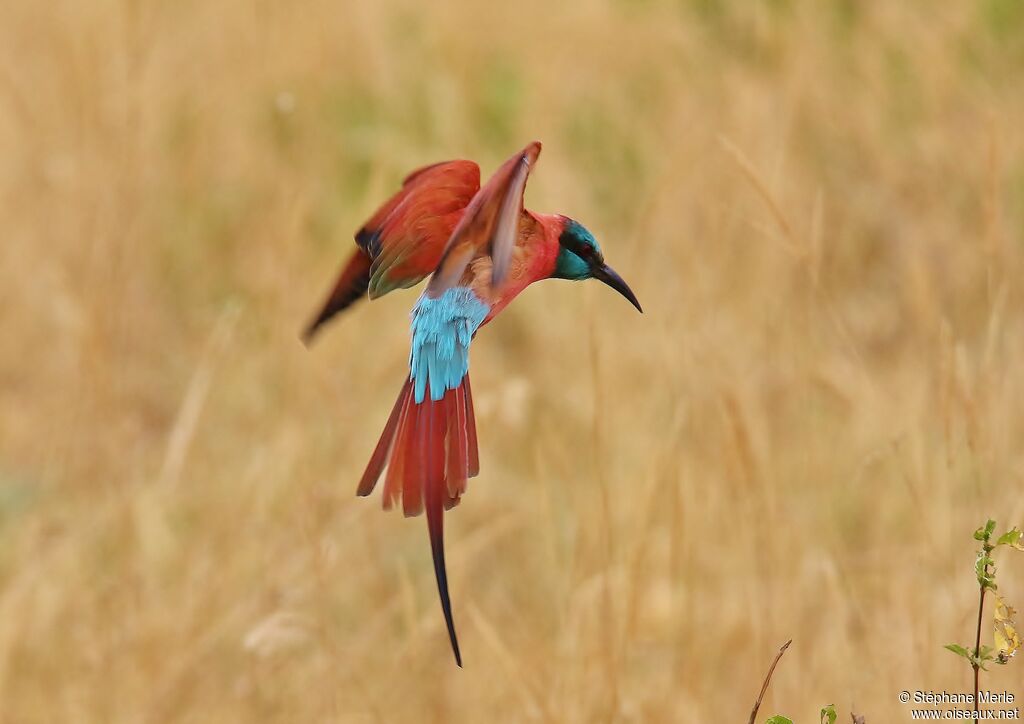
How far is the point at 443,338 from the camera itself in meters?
1.18

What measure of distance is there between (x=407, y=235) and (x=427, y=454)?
9.0 inches

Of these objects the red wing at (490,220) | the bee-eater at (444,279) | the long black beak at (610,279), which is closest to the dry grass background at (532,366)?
the long black beak at (610,279)

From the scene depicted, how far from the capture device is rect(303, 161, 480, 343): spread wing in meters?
1.22

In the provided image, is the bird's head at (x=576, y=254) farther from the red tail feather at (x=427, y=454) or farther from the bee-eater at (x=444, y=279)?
the red tail feather at (x=427, y=454)

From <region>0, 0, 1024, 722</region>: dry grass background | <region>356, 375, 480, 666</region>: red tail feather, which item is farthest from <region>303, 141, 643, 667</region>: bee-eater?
<region>0, 0, 1024, 722</region>: dry grass background

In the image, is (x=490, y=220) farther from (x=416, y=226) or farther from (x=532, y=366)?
(x=532, y=366)

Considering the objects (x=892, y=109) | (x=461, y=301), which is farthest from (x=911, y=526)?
(x=461, y=301)

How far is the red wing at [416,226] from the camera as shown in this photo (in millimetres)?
1216

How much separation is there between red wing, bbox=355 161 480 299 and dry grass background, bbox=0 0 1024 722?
0.47 metres

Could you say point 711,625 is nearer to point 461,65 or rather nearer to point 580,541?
point 580,541

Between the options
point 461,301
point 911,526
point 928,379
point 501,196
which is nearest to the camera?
point 501,196

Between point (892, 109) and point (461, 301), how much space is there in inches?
114

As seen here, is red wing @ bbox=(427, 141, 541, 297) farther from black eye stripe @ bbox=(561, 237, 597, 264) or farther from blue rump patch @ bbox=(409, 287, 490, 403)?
black eye stripe @ bbox=(561, 237, 597, 264)

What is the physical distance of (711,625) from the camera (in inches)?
99.3
